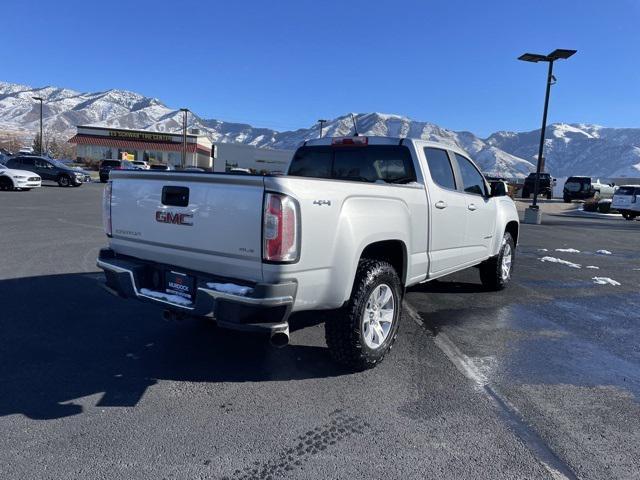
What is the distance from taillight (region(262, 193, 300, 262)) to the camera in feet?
10.2

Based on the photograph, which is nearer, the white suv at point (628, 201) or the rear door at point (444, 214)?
the rear door at point (444, 214)

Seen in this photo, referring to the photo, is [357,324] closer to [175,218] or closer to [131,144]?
[175,218]

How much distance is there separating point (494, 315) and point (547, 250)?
275 inches

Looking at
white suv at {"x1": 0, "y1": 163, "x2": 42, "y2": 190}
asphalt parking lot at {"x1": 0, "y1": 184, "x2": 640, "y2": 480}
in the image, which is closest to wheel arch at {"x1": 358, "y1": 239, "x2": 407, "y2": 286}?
asphalt parking lot at {"x1": 0, "y1": 184, "x2": 640, "y2": 480}

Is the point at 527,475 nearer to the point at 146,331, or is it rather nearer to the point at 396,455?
the point at 396,455

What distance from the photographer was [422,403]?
11.5 ft

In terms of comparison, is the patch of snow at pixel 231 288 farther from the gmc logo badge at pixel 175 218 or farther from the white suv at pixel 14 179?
the white suv at pixel 14 179

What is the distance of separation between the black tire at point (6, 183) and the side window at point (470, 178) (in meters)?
23.5

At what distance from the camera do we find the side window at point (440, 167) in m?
5.06

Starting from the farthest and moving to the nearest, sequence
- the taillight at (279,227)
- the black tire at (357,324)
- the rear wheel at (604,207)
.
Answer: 1. the rear wheel at (604,207)
2. the black tire at (357,324)
3. the taillight at (279,227)

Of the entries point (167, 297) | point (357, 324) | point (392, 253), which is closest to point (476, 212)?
point (392, 253)

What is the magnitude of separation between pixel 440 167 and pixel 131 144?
78.5 metres

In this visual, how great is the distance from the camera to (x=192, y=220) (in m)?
3.51

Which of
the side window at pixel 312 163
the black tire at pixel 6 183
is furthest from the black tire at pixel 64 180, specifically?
the side window at pixel 312 163
